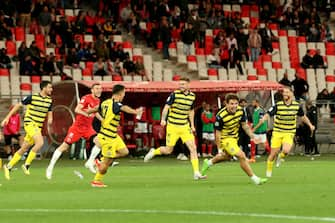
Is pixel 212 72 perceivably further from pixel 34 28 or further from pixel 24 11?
pixel 24 11

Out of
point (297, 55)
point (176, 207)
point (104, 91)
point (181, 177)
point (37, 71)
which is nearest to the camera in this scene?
point (176, 207)

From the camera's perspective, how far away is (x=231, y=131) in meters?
22.4

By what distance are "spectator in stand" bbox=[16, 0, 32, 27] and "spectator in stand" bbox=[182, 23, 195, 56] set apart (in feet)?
21.7

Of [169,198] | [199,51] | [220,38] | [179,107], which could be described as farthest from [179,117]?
[220,38]

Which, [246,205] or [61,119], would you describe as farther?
[61,119]

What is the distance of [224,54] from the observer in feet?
155

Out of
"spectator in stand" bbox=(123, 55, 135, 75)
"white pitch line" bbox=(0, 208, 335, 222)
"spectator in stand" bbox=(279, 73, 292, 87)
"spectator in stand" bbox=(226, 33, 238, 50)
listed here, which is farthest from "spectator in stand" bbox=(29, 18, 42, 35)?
"white pitch line" bbox=(0, 208, 335, 222)

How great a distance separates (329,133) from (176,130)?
61.3ft

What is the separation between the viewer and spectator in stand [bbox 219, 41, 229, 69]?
154ft

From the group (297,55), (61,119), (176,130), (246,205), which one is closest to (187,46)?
(297,55)

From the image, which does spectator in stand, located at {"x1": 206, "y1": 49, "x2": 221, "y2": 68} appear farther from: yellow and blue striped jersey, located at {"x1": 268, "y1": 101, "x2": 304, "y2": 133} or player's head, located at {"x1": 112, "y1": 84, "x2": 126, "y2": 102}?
player's head, located at {"x1": 112, "y1": 84, "x2": 126, "y2": 102}

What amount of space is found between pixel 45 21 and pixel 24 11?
40.6 inches

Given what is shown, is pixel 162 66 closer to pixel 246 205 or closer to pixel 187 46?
pixel 187 46

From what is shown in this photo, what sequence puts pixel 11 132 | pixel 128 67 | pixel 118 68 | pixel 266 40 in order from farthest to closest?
pixel 266 40
pixel 128 67
pixel 118 68
pixel 11 132
